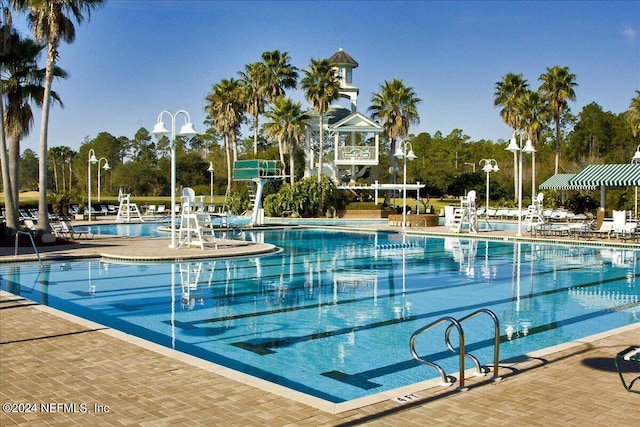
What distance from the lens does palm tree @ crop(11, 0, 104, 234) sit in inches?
795

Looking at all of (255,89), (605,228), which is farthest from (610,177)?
(255,89)

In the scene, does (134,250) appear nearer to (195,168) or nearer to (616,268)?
(616,268)

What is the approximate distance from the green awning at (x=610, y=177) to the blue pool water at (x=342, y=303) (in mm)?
8180

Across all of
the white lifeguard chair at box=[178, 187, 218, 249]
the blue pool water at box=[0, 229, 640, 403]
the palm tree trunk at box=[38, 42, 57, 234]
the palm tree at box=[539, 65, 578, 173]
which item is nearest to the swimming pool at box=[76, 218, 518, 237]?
the palm tree trunk at box=[38, 42, 57, 234]

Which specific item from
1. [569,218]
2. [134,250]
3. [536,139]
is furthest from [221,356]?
[536,139]

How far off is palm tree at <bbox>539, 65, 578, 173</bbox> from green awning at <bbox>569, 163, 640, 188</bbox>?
Answer: 17182 millimetres

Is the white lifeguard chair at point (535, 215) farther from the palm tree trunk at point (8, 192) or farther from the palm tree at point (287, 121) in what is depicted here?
the palm tree trunk at point (8, 192)

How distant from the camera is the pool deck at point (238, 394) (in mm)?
4871

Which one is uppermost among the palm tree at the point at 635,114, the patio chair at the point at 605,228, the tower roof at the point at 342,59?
the tower roof at the point at 342,59

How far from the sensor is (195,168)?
70625 mm

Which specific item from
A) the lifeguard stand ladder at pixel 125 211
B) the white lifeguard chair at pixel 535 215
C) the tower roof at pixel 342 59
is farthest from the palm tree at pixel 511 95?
the lifeguard stand ladder at pixel 125 211

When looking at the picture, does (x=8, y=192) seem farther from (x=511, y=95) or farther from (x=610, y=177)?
(x=511, y=95)

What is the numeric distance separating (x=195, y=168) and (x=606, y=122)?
4272 centimetres

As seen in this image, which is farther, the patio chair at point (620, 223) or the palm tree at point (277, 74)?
the palm tree at point (277, 74)
